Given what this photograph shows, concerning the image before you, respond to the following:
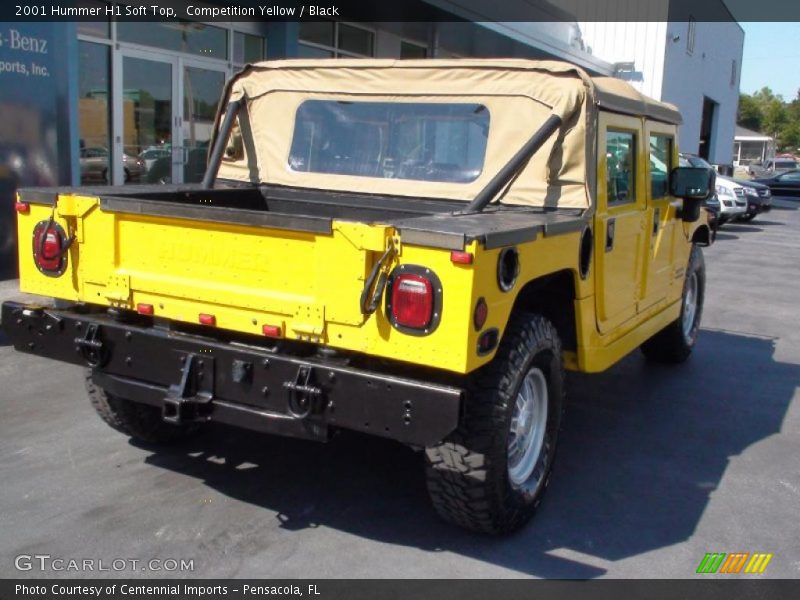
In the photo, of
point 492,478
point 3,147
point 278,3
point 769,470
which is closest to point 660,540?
point 492,478

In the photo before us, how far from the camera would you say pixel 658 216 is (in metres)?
5.49

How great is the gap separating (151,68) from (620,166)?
26.8 ft

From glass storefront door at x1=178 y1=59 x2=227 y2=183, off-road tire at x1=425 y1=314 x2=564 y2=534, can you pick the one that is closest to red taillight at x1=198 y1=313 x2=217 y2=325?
off-road tire at x1=425 y1=314 x2=564 y2=534

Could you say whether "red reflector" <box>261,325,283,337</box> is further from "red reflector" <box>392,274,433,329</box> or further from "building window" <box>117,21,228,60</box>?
"building window" <box>117,21,228,60</box>

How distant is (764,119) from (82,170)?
120531 mm

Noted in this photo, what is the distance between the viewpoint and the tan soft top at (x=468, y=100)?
4.32m

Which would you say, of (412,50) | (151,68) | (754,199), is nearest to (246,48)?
(151,68)

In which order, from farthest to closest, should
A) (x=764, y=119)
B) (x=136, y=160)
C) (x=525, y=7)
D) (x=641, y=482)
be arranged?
1. (x=764, y=119)
2. (x=525, y=7)
3. (x=136, y=160)
4. (x=641, y=482)

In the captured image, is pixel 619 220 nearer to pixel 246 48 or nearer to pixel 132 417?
pixel 132 417

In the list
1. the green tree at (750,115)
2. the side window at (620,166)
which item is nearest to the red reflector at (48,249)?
the side window at (620,166)

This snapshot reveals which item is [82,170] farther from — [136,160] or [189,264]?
[189,264]

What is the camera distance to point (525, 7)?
16.8m

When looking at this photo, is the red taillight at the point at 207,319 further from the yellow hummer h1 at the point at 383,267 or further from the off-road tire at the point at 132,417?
the off-road tire at the point at 132,417

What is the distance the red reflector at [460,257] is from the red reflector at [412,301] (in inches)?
5.4
